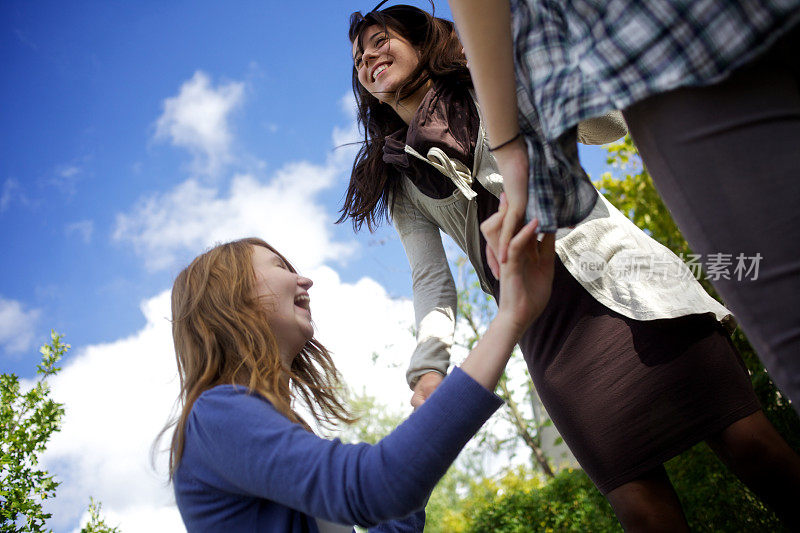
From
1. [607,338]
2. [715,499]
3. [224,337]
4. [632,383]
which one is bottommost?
[715,499]

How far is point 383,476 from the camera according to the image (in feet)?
3.84

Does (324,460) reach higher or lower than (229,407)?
lower

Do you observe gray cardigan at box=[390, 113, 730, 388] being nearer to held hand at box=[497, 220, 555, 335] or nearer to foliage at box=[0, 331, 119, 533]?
held hand at box=[497, 220, 555, 335]

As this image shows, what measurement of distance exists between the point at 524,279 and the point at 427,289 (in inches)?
27.8

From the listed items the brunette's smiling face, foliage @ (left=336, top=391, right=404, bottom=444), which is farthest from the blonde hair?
foliage @ (left=336, top=391, right=404, bottom=444)

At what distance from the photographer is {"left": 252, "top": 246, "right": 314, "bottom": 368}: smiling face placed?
5.62 ft

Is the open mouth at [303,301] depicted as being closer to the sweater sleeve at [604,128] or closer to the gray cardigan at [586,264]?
the gray cardigan at [586,264]

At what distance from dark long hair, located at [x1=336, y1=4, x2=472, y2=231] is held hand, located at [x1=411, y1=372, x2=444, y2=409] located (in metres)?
0.66

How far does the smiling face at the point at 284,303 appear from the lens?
5.62 feet

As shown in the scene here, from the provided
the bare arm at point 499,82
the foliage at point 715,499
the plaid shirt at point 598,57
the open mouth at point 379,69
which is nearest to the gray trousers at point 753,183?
the plaid shirt at point 598,57

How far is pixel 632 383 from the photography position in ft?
5.15

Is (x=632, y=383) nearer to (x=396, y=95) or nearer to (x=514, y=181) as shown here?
(x=514, y=181)

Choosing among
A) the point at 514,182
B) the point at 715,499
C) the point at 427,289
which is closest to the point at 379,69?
the point at 427,289

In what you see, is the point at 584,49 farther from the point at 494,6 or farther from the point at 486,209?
the point at 486,209
